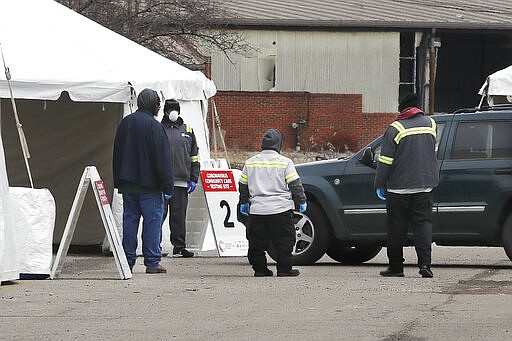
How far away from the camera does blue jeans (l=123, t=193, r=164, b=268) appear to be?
13.7 meters

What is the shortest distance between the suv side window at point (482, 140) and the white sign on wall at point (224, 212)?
11.0 feet

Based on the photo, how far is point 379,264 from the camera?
626 inches

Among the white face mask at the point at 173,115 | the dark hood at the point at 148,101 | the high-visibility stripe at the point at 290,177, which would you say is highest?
the dark hood at the point at 148,101

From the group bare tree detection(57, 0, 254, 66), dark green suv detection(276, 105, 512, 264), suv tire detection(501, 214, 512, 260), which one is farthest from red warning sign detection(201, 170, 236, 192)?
bare tree detection(57, 0, 254, 66)

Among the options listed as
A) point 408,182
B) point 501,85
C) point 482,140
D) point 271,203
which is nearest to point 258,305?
point 271,203

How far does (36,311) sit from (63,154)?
7.20m

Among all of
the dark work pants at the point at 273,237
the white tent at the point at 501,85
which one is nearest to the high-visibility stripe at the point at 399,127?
the dark work pants at the point at 273,237

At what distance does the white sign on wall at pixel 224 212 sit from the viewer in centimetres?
1648

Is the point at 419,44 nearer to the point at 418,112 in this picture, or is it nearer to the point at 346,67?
the point at 346,67

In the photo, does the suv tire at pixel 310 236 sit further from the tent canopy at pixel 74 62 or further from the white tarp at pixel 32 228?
the white tarp at pixel 32 228

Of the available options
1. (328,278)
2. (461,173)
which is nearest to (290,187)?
(328,278)

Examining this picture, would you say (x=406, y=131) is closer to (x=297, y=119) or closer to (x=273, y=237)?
(x=273, y=237)

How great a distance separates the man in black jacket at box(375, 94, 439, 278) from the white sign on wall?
3416 millimetres

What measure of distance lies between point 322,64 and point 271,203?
33.0m
